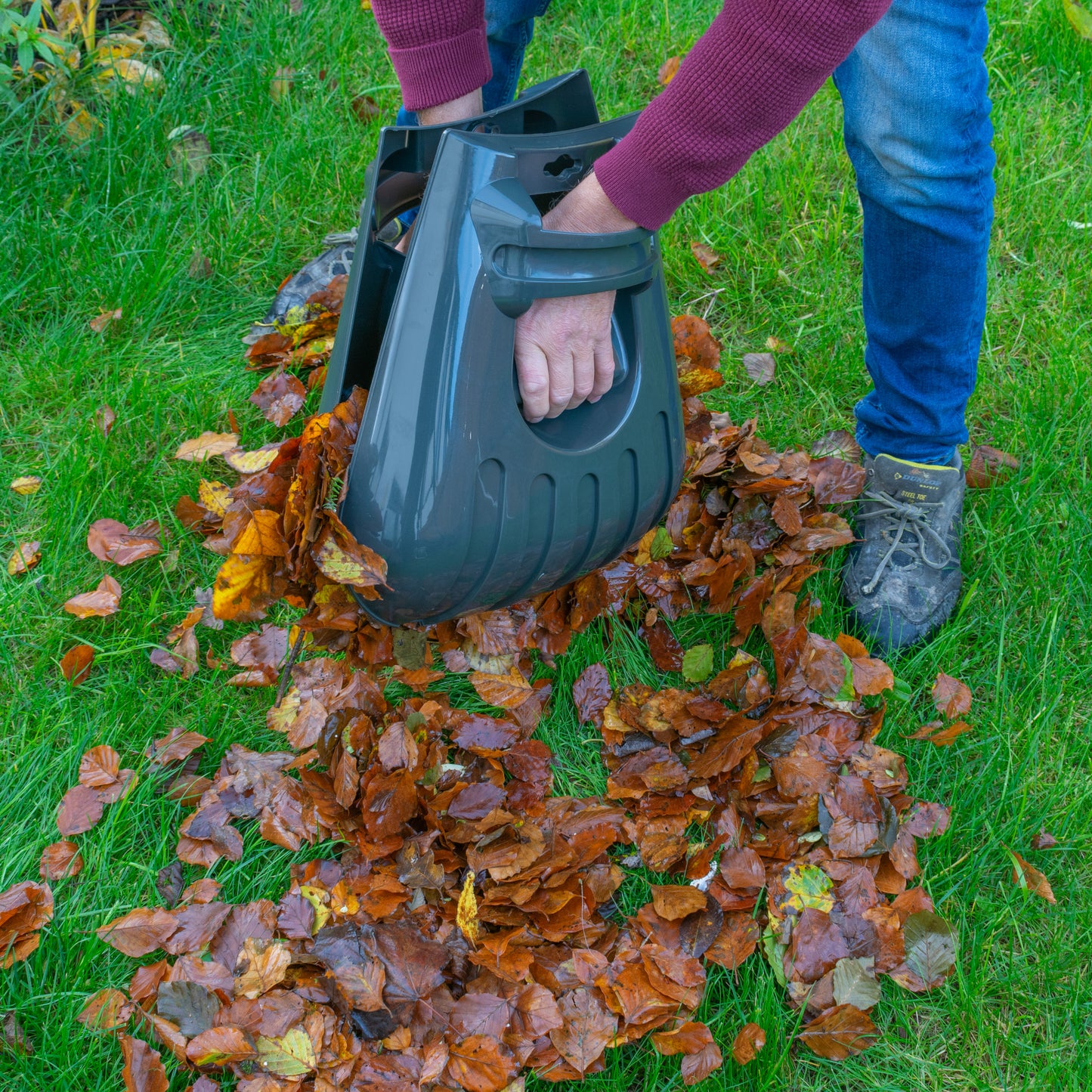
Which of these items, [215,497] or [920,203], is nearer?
[920,203]

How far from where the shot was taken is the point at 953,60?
1.38 metres

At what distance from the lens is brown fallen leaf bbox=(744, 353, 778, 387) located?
2172 millimetres

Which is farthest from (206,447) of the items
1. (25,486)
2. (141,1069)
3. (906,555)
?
(906,555)

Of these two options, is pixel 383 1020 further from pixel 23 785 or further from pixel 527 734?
pixel 23 785

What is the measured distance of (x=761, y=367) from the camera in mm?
2195

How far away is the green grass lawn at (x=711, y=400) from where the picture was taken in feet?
4.51

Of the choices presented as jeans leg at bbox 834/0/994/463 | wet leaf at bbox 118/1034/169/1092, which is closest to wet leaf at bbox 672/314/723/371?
jeans leg at bbox 834/0/994/463

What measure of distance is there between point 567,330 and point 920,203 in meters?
0.67

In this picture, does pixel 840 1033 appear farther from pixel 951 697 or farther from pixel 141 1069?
pixel 141 1069

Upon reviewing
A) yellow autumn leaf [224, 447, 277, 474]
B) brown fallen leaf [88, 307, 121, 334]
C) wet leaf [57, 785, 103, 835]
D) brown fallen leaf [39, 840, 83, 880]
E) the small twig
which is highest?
brown fallen leaf [88, 307, 121, 334]

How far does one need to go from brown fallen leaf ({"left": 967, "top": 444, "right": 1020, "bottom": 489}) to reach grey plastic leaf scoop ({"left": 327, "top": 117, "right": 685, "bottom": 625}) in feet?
3.29

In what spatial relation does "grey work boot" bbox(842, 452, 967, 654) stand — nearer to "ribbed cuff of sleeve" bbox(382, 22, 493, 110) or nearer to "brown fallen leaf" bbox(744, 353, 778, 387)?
"brown fallen leaf" bbox(744, 353, 778, 387)

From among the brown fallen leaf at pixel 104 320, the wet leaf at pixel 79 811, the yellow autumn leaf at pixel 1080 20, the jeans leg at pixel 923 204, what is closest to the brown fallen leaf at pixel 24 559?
the wet leaf at pixel 79 811

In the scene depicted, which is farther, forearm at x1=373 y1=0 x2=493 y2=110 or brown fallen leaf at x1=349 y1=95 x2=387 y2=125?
brown fallen leaf at x1=349 y1=95 x2=387 y2=125
